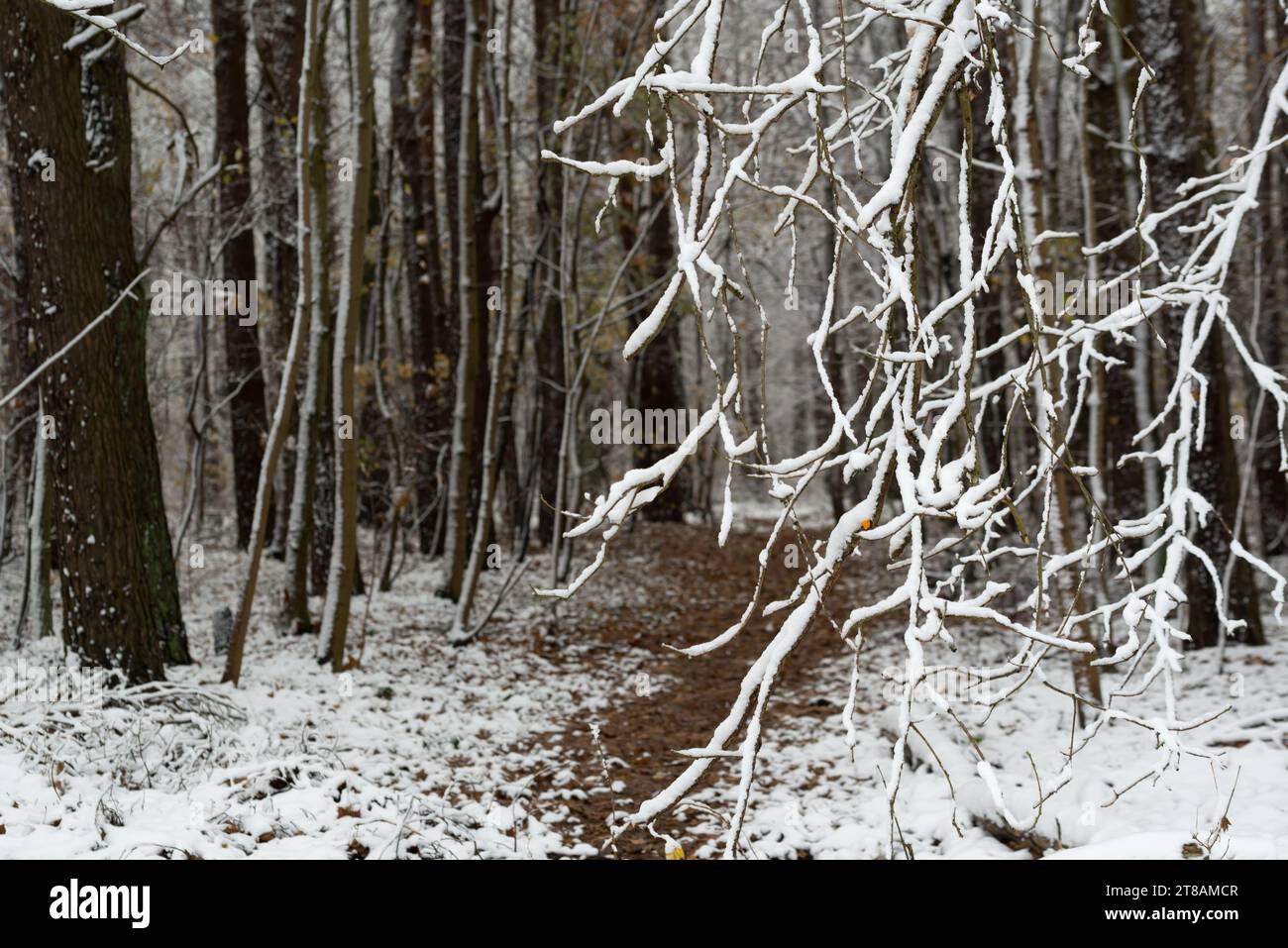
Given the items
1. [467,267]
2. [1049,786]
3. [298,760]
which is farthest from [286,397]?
[1049,786]

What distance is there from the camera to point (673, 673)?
853 centimetres

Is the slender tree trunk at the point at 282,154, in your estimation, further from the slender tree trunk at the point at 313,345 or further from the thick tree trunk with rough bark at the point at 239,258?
the slender tree trunk at the point at 313,345

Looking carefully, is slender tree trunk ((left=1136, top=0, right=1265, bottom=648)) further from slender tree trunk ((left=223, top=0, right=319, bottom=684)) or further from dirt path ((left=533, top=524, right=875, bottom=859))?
slender tree trunk ((left=223, top=0, right=319, bottom=684))

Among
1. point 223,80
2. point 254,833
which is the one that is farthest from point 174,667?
point 223,80

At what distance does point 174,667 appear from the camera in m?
6.55

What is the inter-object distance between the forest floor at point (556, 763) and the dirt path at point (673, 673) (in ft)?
0.11

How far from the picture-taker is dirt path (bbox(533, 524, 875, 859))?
5770 mm

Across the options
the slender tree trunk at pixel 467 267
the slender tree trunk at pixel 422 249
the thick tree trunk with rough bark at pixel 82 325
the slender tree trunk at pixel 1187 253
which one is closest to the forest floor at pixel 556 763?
the slender tree trunk at pixel 1187 253

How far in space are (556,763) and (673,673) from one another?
2533mm

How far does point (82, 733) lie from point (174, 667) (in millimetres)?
1507

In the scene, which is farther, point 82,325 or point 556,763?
point 556,763

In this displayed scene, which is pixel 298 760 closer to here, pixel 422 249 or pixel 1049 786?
pixel 1049 786

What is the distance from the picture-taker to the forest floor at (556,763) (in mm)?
4219
